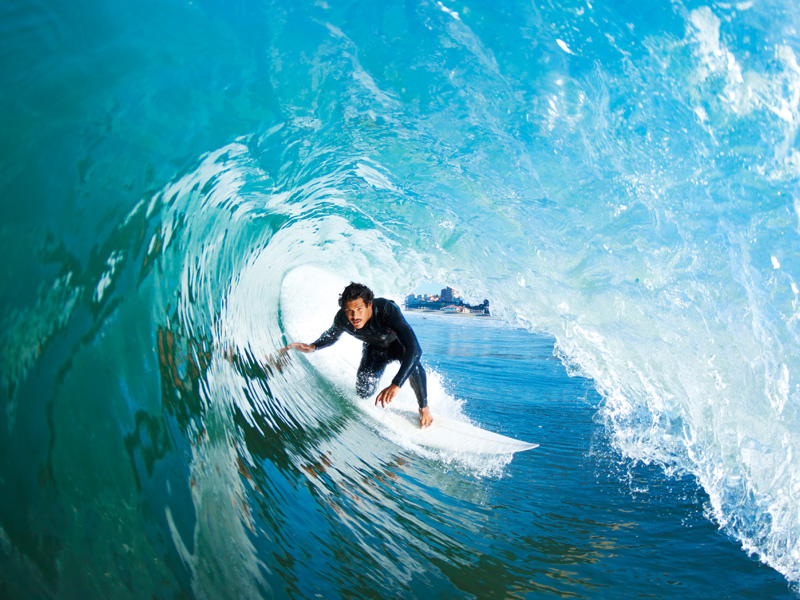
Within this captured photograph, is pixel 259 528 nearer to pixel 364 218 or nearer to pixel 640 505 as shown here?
pixel 640 505

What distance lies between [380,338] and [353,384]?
1.77 meters

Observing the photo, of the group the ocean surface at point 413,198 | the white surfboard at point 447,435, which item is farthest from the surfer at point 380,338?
the ocean surface at point 413,198

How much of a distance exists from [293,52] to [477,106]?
136 centimetres

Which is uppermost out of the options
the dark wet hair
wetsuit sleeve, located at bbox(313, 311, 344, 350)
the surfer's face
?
the dark wet hair

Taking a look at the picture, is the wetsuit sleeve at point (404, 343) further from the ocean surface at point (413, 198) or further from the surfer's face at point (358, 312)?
the ocean surface at point (413, 198)

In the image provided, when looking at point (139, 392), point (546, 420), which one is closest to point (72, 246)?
point (139, 392)

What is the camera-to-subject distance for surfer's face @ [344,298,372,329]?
161 inches

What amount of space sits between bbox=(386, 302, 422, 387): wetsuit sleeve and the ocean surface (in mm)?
777

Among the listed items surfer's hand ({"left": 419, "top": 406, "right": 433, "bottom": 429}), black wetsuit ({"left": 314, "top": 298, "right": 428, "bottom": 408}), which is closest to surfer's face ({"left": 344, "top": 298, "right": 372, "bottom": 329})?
black wetsuit ({"left": 314, "top": 298, "right": 428, "bottom": 408})

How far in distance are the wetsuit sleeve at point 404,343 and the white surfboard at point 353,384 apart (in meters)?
0.89

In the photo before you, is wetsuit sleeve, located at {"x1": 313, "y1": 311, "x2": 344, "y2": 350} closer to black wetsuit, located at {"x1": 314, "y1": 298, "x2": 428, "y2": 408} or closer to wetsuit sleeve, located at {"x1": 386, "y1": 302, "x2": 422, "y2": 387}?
black wetsuit, located at {"x1": 314, "y1": 298, "x2": 428, "y2": 408}

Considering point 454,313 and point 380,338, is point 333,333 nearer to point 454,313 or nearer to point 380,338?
point 380,338

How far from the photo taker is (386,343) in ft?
15.7

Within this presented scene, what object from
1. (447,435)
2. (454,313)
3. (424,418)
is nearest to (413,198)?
(424,418)
